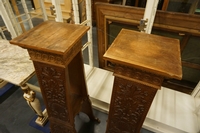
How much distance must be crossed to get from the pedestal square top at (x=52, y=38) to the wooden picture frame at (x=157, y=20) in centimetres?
59

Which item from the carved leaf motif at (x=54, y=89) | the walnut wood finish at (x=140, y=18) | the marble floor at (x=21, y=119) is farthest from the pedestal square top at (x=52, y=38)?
the marble floor at (x=21, y=119)

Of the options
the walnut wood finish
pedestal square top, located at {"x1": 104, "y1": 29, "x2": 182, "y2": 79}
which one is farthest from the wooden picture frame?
pedestal square top, located at {"x1": 104, "y1": 29, "x2": 182, "y2": 79}

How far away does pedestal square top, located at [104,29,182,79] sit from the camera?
1.75ft

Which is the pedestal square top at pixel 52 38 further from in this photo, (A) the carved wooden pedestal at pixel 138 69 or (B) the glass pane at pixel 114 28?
(B) the glass pane at pixel 114 28

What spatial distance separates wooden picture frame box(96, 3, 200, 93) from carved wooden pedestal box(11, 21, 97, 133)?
1.90 feet

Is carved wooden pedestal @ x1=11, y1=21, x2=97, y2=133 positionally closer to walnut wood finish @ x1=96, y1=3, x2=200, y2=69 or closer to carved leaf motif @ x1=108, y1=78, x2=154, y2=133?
carved leaf motif @ x1=108, y1=78, x2=154, y2=133

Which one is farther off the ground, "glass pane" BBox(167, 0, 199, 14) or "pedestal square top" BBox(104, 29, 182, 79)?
"glass pane" BBox(167, 0, 199, 14)

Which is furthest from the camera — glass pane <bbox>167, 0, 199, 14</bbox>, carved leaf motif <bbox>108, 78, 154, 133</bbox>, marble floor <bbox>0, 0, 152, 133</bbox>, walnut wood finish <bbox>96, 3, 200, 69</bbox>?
glass pane <bbox>167, 0, 199, 14</bbox>

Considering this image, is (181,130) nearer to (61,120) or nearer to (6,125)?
(61,120)

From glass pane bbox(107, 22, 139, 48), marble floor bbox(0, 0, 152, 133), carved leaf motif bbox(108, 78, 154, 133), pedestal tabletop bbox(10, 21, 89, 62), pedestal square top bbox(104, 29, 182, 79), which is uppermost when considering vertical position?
pedestal tabletop bbox(10, 21, 89, 62)

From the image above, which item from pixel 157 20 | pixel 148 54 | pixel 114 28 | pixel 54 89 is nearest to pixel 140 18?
pixel 157 20

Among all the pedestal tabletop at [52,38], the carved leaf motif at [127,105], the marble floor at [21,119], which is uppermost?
the pedestal tabletop at [52,38]

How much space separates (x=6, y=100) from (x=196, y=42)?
2.06 m

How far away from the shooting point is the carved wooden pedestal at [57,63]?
2.04 ft
